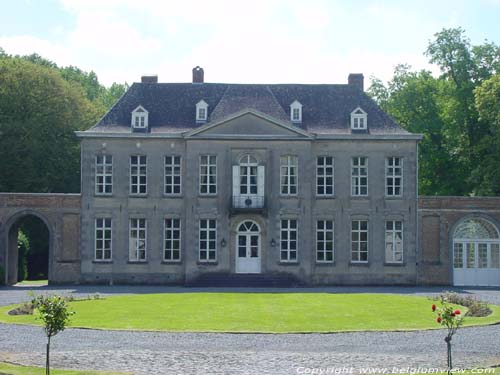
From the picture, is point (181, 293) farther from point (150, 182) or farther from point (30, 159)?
point (30, 159)

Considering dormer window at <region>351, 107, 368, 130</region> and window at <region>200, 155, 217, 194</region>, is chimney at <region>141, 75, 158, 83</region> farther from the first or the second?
dormer window at <region>351, 107, 368, 130</region>

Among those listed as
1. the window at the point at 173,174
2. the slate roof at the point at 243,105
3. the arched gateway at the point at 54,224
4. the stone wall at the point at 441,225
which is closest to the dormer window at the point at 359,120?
the slate roof at the point at 243,105

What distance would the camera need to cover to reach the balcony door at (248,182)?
135 ft

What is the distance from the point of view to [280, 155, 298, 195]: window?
41.3 metres

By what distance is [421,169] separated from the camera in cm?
5300

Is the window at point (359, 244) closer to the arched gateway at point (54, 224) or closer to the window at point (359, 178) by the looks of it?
the window at point (359, 178)

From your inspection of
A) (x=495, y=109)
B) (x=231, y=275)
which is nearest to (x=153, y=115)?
(x=231, y=275)

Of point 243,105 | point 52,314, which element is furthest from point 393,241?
point 52,314

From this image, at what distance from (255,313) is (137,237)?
16884 mm

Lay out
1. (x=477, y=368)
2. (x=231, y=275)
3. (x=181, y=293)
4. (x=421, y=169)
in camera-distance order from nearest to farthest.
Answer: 1. (x=477, y=368)
2. (x=181, y=293)
3. (x=231, y=275)
4. (x=421, y=169)

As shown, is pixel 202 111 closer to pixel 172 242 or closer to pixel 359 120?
pixel 172 242

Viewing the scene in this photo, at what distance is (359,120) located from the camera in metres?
42.3

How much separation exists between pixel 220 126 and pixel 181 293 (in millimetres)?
9853

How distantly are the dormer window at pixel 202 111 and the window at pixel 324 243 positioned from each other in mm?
7816
